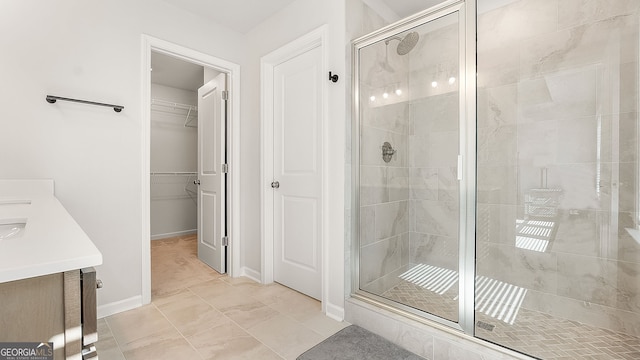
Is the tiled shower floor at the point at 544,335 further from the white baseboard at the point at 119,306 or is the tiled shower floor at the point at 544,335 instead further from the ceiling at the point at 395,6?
the ceiling at the point at 395,6

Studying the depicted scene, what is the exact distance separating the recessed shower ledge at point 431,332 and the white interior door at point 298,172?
48cm

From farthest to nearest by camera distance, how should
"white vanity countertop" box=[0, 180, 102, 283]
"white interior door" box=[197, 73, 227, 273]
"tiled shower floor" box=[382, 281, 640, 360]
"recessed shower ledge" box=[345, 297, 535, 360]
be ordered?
"white interior door" box=[197, 73, 227, 273], "tiled shower floor" box=[382, 281, 640, 360], "recessed shower ledge" box=[345, 297, 535, 360], "white vanity countertop" box=[0, 180, 102, 283]

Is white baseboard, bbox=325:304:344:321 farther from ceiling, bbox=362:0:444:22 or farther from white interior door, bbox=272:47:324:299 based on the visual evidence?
ceiling, bbox=362:0:444:22

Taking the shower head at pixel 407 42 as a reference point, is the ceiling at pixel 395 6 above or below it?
above

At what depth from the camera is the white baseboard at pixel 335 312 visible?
2.04 metres

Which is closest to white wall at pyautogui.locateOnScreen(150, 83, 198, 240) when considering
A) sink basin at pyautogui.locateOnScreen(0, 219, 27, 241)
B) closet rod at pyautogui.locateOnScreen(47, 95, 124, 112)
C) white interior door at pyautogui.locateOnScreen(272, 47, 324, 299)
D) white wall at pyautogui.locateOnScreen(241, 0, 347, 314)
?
white wall at pyautogui.locateOnScreen(241, 0, 347, 314)

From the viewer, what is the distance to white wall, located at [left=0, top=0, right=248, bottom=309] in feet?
5.82

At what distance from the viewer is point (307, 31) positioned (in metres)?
2.29

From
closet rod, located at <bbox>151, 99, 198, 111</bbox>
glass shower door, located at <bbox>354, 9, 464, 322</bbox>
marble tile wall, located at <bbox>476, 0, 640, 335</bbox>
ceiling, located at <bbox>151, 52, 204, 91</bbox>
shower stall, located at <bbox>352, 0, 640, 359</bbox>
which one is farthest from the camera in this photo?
closet rod, located at <bbox>151, 99, 198, 111</bbox>

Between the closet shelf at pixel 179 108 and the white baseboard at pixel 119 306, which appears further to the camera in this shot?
the closet shelf at pixel 179 108

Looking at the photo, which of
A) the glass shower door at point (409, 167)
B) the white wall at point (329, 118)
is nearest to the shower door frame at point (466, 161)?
the glass shower door at point (409, 167)

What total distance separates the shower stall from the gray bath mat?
21cm

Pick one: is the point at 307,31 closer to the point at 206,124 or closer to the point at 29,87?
the point at 206,124

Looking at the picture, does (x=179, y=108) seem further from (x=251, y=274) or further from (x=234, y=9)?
(x=251, y=274)
